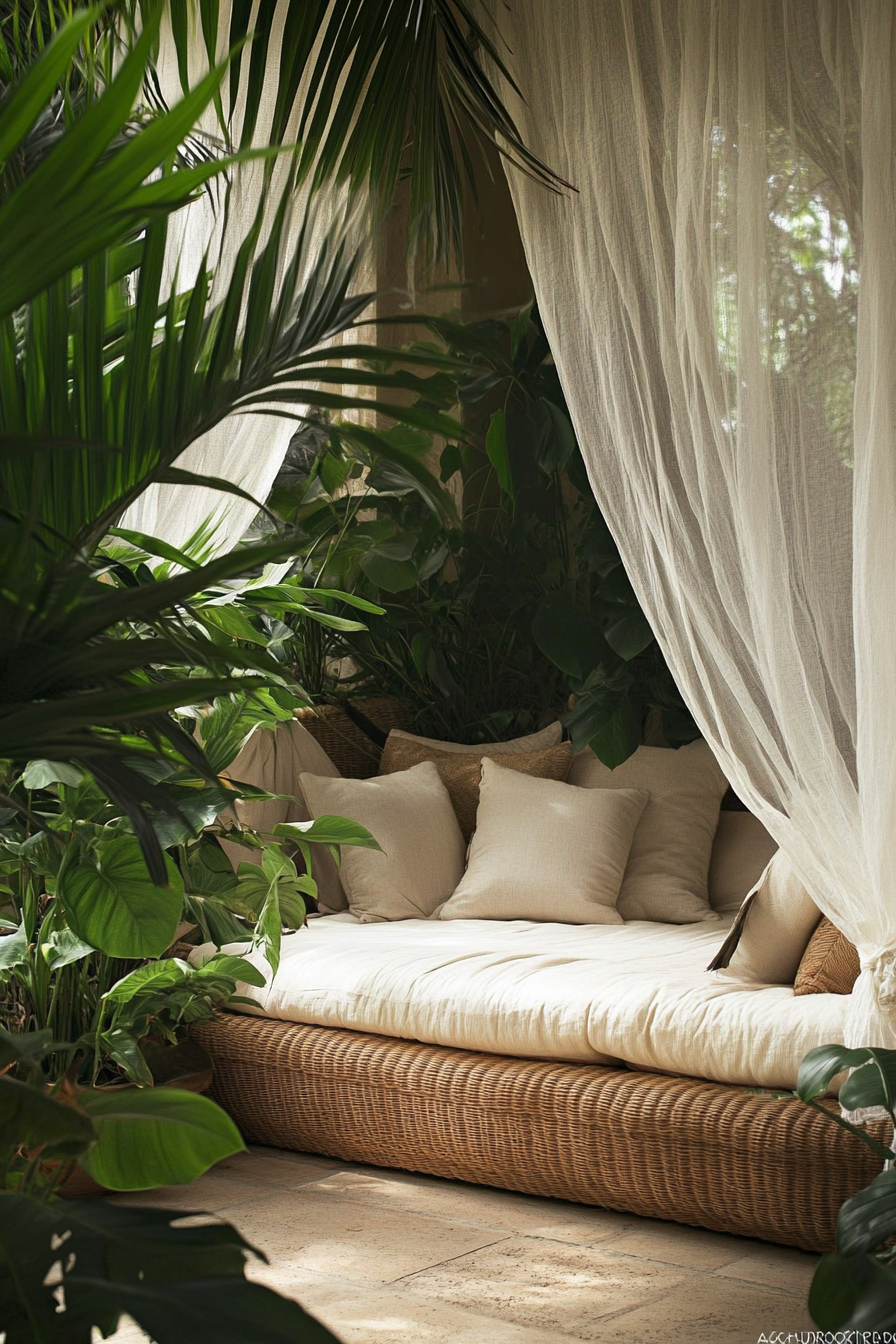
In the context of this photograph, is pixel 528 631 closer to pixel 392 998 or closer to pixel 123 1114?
pixel 392 998

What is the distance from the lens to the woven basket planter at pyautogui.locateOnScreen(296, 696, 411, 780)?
4.10 meters

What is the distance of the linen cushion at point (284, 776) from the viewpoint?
371cm

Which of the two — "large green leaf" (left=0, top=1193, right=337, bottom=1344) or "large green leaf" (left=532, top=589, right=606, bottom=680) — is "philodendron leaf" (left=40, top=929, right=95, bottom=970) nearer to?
"large green leaf" (left=0, top=1193, right=337, bottom=1344)

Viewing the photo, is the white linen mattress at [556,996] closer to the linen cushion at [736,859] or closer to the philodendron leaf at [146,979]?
the linen cushion at [736,859]

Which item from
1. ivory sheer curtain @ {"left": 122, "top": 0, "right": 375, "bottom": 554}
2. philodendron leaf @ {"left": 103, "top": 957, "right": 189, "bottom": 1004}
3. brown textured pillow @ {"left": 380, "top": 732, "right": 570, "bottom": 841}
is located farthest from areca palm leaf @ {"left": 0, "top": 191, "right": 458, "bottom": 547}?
brown textured pillow @ {"left": 380, "top": 732, "right": 570, "bottom": 841}

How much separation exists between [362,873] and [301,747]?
0.44 meters

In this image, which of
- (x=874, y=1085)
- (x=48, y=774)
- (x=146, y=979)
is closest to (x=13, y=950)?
(x=146, y=979)

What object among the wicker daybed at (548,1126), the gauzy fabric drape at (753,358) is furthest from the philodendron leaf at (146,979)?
the gauzy fabric drape at (753,358)

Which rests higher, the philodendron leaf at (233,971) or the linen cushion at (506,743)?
the linen cushion at (506,743)

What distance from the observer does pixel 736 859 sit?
3.71 meters

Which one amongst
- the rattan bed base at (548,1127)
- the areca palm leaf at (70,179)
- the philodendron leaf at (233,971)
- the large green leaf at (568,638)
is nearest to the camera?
the areca palm leaf at (70,179)

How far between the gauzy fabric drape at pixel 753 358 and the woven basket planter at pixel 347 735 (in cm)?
186

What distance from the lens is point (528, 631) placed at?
4426 millimetres

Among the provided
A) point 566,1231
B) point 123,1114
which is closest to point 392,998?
point 566,1231
